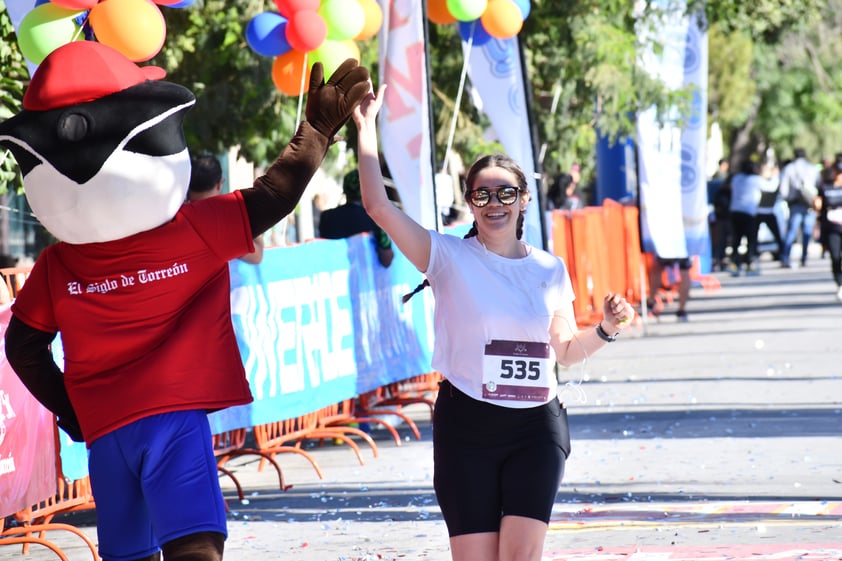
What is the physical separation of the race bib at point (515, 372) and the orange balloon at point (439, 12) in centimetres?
763

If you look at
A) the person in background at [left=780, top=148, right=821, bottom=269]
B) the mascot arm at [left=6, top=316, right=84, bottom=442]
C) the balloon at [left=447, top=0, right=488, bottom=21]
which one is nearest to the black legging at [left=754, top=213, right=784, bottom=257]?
the person in background at [left=780, top=148, right=821, bottom=269]

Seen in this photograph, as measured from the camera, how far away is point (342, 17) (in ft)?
34.1

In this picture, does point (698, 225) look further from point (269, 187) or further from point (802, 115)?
point (802, 115)

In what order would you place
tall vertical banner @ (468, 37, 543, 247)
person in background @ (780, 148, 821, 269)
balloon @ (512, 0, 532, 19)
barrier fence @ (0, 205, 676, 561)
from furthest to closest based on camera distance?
person in background @ (780, 148, 821, 269), balloon @ (512, 0, 532, 19), tall vertical banner @ (468, 37, 543, 247), barrier fence @ (0, 205, 676, 561)

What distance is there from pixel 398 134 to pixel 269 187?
573 centimetres

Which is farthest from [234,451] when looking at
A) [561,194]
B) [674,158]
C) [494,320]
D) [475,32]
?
[561,194]

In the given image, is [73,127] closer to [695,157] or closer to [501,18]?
[501,18]

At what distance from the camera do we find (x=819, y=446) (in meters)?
9.62

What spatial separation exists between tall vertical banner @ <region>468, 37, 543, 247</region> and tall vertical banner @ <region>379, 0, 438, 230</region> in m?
1.81

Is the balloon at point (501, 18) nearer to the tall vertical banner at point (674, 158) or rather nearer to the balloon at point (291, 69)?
the balloon at point (291, 69)

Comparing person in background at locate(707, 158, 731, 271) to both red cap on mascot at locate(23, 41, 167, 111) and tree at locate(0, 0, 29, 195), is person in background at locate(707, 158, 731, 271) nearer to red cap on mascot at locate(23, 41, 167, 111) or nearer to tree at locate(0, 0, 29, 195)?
tree at locate(0, 0, 29, 195)

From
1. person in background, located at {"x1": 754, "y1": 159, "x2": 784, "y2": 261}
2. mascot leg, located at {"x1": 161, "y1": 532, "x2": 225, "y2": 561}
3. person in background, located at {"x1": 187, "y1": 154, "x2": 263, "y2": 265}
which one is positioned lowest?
person in background, located at {"x1": 754, "y1": 159, "x2": 784, "y2": 261}

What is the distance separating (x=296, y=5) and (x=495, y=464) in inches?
236

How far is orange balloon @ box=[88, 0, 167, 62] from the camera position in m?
8.09
